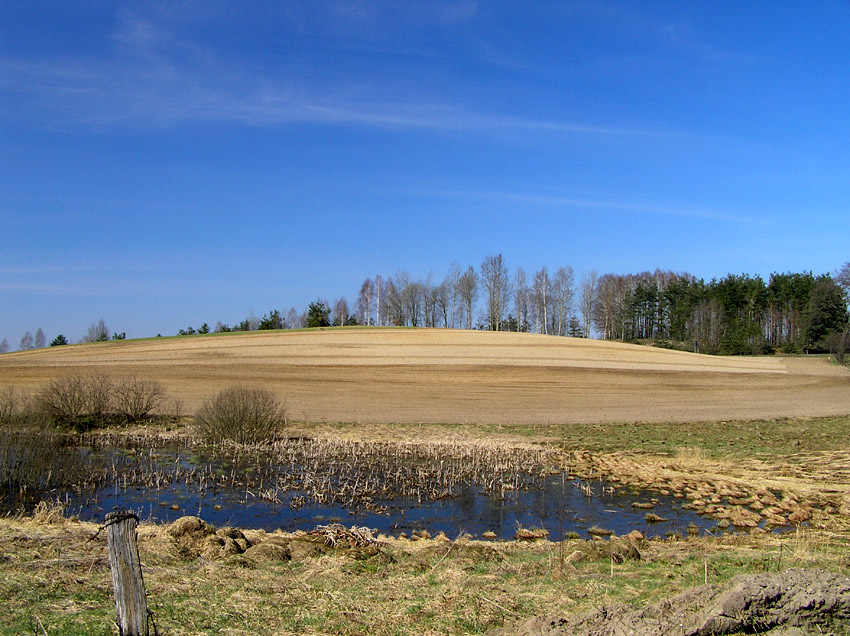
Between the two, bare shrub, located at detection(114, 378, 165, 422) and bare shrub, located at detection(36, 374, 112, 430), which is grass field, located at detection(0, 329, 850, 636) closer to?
bare shrub, located at detection(114, 378, 165, 422)

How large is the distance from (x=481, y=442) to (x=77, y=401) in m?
15.6

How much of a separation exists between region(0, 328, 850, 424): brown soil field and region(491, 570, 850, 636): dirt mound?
23.1m

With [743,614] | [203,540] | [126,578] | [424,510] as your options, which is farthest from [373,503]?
[743,614]

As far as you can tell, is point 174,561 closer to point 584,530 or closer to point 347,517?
point 347,517

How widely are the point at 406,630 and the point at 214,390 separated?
99.1ft

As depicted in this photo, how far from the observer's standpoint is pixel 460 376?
140 feet

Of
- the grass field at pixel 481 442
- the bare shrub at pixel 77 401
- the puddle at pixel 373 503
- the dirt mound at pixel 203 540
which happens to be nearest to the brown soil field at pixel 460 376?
A: the grass field at pixel 481 442

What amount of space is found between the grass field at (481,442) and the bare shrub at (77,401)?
13.1 feet

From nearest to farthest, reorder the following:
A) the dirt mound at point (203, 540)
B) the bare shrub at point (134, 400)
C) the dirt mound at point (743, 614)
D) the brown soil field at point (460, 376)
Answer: the dirt mound at point (743, 614) < the dirt mound at point (203, 540) < the bare shrub at point (134, 400) < the brown soil field at point (460, 376)

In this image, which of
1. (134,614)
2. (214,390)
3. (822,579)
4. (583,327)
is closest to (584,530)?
(822,579)

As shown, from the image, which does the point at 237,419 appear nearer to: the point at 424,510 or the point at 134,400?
the point at 134,400

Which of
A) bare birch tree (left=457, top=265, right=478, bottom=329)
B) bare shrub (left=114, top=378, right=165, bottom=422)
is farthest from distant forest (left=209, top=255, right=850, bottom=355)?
bare shrub (left=114, top=378, right=165, bottom=422)

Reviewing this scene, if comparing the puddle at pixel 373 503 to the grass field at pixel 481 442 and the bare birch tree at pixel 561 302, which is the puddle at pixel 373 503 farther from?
the bare birch tree at pixel 561 302

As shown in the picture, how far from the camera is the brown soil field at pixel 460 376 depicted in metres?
32.2
